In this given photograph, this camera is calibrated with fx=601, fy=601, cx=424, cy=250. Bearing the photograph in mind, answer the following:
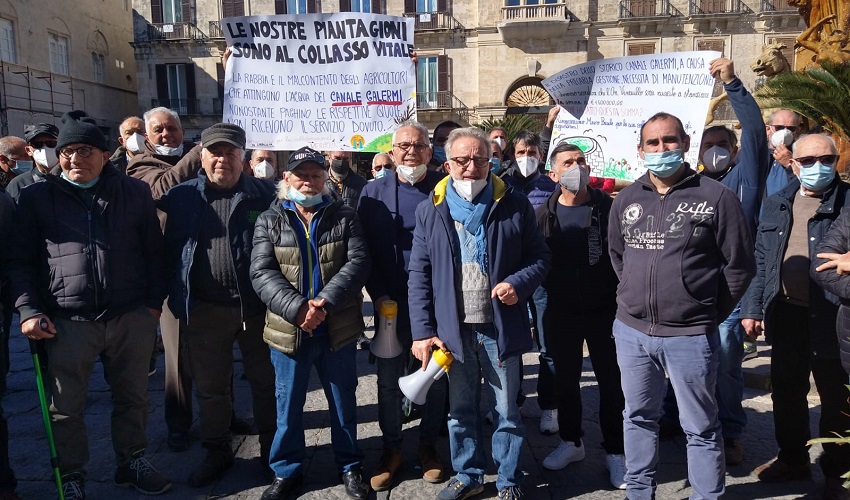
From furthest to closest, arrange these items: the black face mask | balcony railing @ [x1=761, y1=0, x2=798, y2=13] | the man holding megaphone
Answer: balcony railing @ [x1=761, y1=0, x2=798, y2=13] < the black face mask < the man holding megaphone

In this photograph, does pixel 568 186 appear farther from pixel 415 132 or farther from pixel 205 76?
pixel 205 76

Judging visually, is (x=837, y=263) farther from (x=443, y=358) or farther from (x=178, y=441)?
(x=178, y=441)

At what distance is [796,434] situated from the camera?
3455 millimetres

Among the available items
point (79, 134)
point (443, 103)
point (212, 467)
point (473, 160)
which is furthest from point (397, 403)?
point (443, 103)

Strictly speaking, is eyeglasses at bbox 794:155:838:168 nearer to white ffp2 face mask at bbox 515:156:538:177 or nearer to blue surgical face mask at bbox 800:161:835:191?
blue surgical face mask at bbox 800:161:835:191

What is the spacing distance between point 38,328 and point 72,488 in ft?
3.05

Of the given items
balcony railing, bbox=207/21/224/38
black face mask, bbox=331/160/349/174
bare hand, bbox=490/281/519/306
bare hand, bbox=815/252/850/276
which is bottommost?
bare hand, bbox=490/281/519/306

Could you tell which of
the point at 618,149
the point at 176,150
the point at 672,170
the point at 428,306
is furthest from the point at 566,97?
the point at 176,150

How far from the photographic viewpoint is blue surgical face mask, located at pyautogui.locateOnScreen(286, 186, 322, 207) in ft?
11.0

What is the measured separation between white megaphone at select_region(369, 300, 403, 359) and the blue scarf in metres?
0.60

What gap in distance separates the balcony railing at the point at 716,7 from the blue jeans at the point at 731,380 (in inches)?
970

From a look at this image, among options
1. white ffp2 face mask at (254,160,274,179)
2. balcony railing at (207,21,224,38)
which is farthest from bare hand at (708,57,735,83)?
balcony railing at (207,21,224,38)

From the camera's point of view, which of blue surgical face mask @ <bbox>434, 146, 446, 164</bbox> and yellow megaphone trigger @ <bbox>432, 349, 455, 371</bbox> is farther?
blue surgical face mask @ <bbox>434, 146, 446, 164</bbox>

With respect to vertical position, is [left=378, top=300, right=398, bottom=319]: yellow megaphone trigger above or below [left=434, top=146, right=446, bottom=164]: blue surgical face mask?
below
